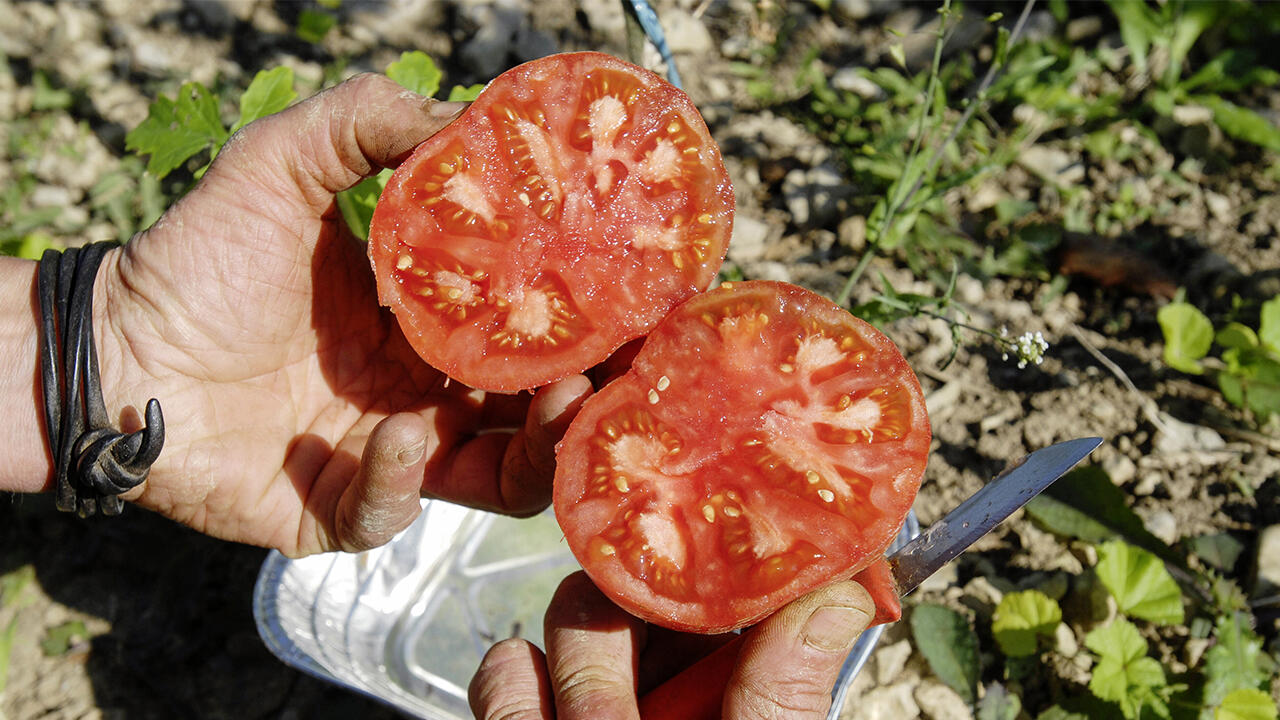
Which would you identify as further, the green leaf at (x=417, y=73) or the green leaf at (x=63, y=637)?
the green leaf at (x=63, y=637)

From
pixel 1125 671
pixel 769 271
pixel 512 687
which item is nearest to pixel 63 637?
pixel 512 687

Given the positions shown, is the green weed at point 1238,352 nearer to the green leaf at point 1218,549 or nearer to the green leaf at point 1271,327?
the green leaf at point 1271,327

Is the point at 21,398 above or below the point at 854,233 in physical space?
above

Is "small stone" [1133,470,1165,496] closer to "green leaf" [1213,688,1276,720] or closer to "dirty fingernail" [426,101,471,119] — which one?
"green leaf" [1213,688,1276,720]

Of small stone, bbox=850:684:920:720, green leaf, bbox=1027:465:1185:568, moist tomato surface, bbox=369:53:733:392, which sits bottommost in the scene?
small stone, bbox=850:684:920:720

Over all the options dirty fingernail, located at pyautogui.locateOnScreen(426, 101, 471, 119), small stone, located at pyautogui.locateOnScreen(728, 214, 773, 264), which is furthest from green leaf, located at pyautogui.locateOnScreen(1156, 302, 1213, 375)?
dirty fingernail, located at pyautogui.locateOnScreen(426, 101, 471, 119)

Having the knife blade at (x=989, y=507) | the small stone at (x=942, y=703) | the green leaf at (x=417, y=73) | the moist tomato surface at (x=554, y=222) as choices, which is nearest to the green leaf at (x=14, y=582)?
the moist tomato surface at (x=554, y=222)

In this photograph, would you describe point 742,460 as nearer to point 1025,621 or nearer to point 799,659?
point 799,659
